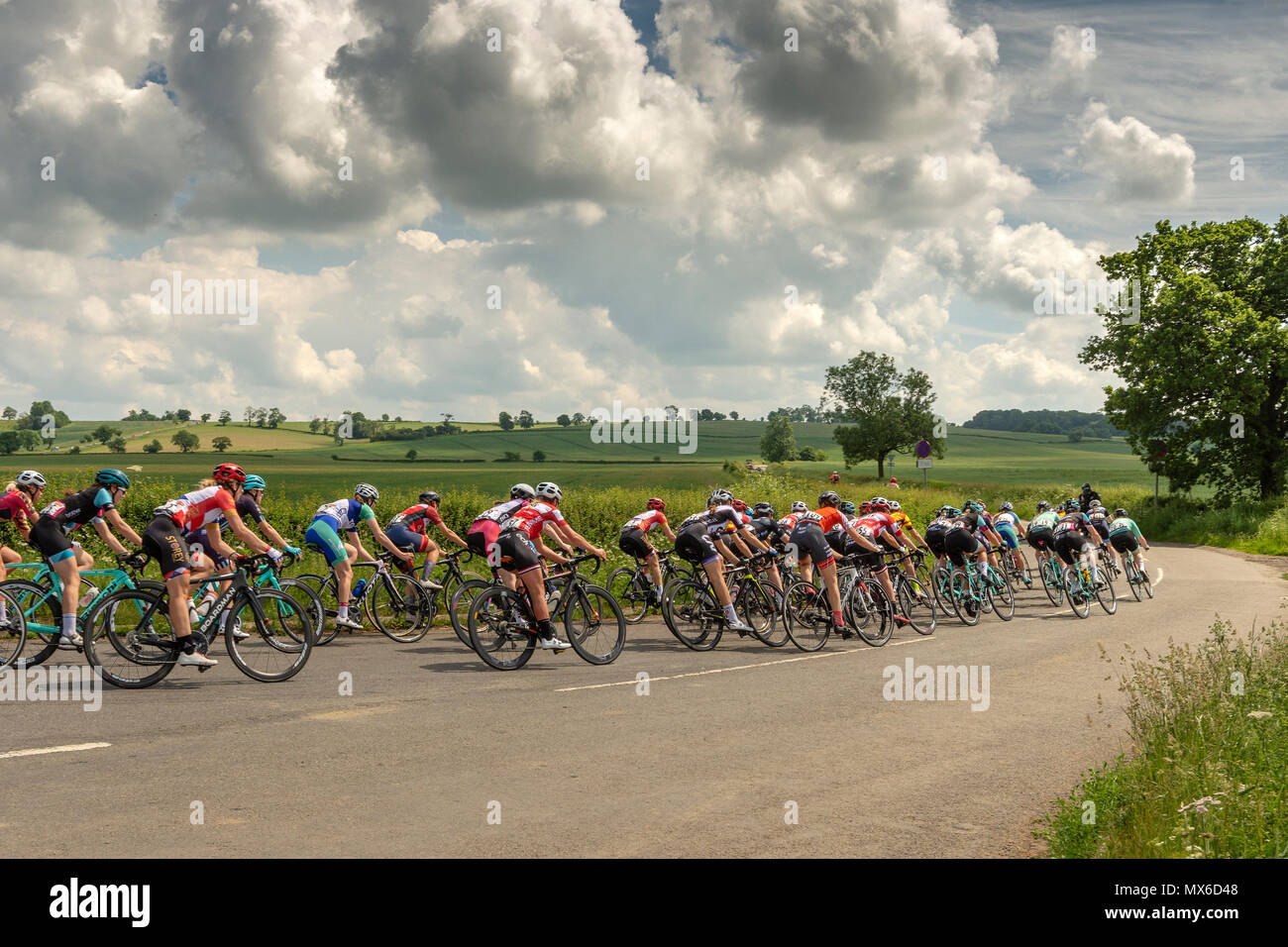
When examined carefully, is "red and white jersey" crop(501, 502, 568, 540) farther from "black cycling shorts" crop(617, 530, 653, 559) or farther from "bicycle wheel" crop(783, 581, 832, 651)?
"bicycle wheel" crop(783, 581, 832, 651)

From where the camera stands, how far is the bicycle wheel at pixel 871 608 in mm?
14188

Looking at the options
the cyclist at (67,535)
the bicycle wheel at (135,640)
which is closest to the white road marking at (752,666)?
the bicycle wheel at (135,640)

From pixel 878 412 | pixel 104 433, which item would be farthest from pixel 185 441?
pixel 878 412

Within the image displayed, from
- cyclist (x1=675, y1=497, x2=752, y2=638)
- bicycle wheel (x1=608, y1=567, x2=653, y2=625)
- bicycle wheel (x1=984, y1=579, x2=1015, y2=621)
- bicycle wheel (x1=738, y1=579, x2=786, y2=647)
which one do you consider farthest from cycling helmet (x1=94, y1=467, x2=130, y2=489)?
bicycle wheel (x1=984, y1=579, x2=1015, y2=621)

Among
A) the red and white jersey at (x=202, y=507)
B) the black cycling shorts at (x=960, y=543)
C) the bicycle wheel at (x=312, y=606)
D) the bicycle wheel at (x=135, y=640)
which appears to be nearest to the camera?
the bicycle wheel at (x=135, y=640)

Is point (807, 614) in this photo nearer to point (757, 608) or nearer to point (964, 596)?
point (757, 608)

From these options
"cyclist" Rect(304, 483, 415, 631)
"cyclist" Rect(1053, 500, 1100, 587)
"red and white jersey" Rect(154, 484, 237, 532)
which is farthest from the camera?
"cyclist" Rect(1053, 500, 1100, 587)

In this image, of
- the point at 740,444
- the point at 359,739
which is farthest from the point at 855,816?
the point at 740,444

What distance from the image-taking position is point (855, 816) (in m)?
5.99

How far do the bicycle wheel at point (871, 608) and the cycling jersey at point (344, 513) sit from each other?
272 inches

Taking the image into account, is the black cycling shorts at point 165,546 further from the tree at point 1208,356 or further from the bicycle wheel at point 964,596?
the tree at point 1208,356

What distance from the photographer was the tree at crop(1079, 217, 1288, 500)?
153 ft

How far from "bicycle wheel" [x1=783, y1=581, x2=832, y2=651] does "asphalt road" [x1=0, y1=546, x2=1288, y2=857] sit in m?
1.43
